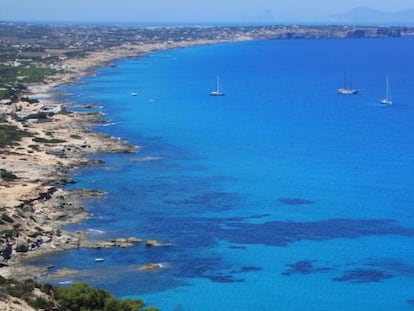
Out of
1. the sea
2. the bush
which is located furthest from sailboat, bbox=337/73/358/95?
the bush

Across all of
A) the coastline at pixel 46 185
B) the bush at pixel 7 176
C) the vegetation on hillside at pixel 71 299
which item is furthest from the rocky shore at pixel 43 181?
the vegetation on hillside at pixel 71 299

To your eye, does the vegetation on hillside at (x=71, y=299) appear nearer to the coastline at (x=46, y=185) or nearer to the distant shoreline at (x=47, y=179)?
the coastline at (x=46, y=185)

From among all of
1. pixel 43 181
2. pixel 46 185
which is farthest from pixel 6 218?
pixel 43 181

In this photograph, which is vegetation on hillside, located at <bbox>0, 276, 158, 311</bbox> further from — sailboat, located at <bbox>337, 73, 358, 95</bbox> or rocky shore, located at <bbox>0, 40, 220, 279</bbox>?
sailboat, located at <bbox>337, 73, 358, 95</bbox>

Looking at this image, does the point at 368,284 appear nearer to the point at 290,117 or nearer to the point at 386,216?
the point at 386,216

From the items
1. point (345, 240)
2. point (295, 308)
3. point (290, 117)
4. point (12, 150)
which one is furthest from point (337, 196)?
point (290, 117)
